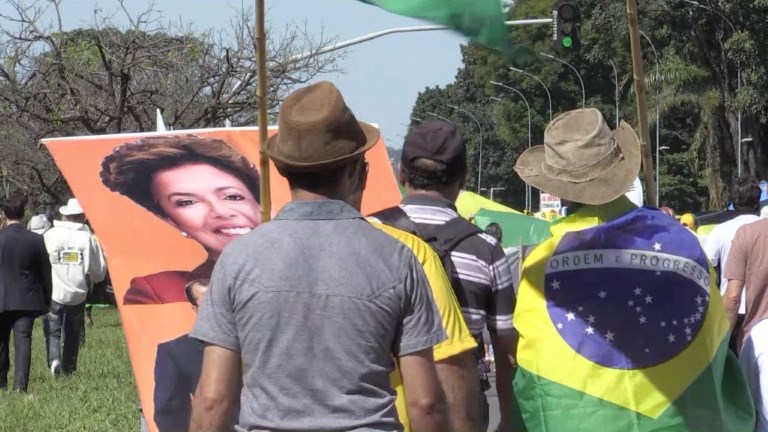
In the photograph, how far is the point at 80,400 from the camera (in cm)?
966

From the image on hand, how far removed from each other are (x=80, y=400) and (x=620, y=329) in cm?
696

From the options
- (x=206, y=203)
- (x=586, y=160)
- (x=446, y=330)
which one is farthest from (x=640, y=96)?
(x=206, y=203)

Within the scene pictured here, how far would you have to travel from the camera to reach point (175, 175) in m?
5.30

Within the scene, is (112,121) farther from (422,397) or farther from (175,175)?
(422,397)

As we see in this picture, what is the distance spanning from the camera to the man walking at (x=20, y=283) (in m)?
10.5

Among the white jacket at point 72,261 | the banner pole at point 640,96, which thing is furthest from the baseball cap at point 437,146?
the white jacket at point 72,261

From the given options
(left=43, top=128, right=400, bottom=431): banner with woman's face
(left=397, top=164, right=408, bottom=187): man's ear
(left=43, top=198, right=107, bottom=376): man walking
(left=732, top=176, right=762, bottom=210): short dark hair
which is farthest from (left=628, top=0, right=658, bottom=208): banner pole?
(left=43, top=198, right=107, bottom=376): man walking

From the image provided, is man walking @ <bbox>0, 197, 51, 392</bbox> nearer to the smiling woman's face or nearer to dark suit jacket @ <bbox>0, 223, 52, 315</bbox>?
dark suit jacket @ <bbox>0, 223, 52, 315</bbox>

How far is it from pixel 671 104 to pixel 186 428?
39911 millimetres

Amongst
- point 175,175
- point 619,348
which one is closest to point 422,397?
point 619,348

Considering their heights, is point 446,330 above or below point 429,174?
below

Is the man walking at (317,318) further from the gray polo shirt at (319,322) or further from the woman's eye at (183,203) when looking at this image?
the woman's eye at (183,203)

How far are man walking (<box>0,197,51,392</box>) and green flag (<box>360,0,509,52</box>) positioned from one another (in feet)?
25.0

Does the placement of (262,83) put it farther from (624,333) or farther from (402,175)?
(624,333)
